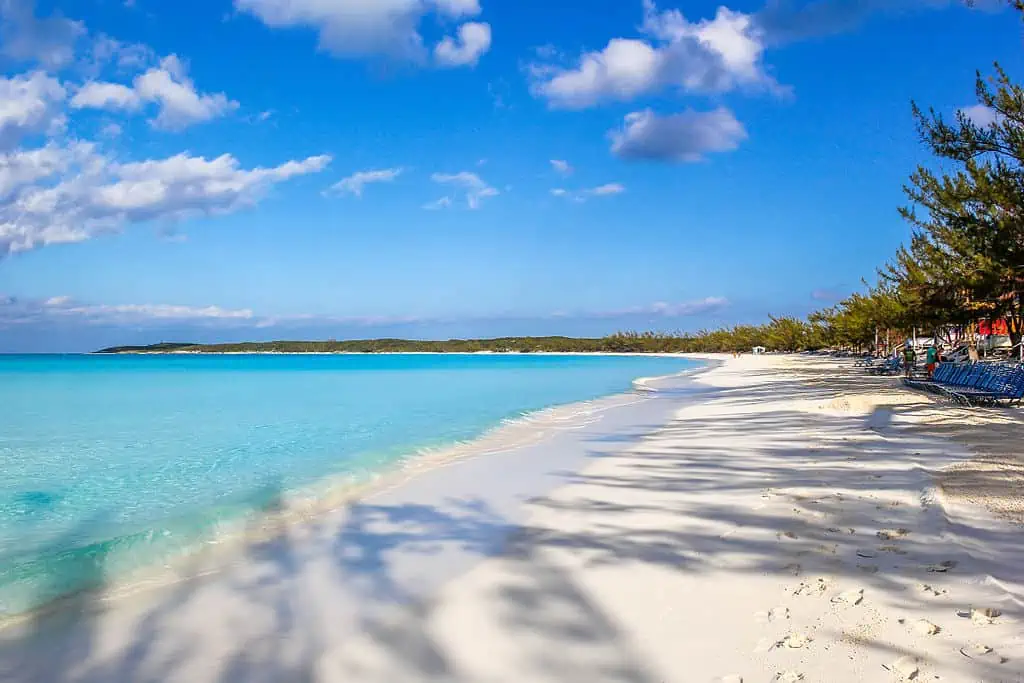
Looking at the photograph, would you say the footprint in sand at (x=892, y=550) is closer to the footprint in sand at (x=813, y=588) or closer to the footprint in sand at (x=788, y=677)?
the footprint in sand at (x=813, y=588)

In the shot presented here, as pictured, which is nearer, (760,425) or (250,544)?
(250,544)

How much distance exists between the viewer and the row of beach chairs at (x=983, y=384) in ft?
40.0

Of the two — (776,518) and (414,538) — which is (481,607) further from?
(776,518)

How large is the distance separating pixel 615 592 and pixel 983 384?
12.3 metres

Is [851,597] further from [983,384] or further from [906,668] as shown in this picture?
[983,384]

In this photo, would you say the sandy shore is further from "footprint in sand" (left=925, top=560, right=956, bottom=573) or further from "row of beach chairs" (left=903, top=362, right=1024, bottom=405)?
"row of beach chairs" (left=903, top=362, right=1024, bottom=405)

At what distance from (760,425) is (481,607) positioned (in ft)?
29.4

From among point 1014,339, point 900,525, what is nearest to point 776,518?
point 900,525

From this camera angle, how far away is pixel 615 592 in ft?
13.3

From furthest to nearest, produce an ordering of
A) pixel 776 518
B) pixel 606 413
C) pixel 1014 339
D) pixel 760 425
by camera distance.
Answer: pixel 1014 339 → pixel 606 413 → pixel 760 425 → pixel 776 518

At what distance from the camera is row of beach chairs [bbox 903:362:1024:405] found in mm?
12195

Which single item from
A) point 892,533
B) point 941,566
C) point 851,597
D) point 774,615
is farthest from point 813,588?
point 892,533

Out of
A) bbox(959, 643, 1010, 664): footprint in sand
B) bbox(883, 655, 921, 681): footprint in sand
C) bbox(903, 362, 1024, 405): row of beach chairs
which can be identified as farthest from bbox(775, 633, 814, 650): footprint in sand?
bbox(903, 362, 1024, 405): row of beach chairs

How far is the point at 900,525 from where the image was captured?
491 cm
